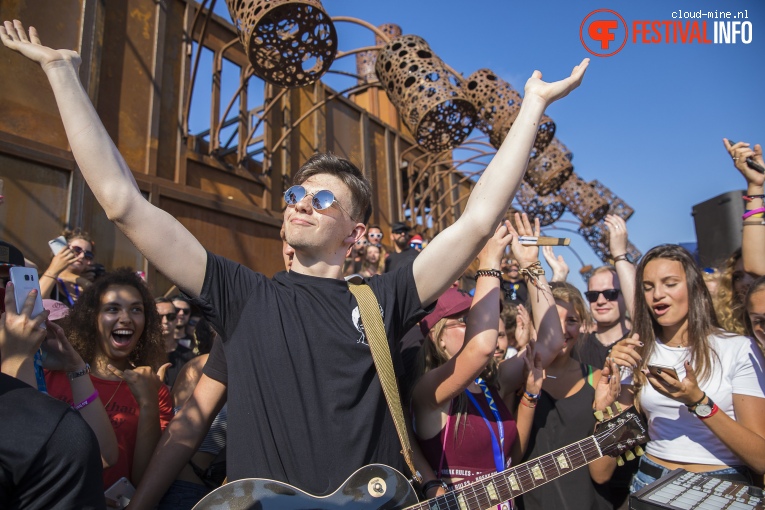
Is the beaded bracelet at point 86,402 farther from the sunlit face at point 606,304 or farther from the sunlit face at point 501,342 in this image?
the sunlit face at point 606,304

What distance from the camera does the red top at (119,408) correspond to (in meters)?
2.16

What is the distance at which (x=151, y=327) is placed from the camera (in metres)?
2.90

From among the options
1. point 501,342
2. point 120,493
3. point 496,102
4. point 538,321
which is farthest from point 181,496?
point 496,102

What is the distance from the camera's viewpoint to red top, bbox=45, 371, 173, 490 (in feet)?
7.09

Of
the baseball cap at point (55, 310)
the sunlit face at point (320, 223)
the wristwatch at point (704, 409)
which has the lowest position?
the wristwatch at point (704, 409)

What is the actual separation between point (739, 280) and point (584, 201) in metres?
7.55

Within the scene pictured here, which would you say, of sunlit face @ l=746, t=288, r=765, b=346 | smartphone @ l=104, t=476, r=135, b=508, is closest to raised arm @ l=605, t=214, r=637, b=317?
sunlit face @ l=746, t=288, r=765, b=346

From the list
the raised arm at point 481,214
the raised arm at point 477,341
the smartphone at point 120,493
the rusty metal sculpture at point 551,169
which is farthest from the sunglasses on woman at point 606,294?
the rusty metal sculpture at point 551,169

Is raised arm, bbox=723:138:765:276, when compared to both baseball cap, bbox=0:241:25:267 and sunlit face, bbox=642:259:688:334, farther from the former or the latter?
baseball cap, bbox=0:241:25:267

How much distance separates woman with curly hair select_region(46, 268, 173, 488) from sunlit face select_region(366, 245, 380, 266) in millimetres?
3820

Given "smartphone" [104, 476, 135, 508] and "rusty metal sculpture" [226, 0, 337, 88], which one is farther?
"rusty metal sculpture" [226, 0, 337, 88]

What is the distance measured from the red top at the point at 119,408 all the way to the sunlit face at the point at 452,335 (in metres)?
1.41

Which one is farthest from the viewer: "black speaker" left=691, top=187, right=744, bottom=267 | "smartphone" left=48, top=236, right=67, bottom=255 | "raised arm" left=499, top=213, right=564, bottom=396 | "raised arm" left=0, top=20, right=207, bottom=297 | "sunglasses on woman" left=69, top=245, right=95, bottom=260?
"black speaker" left=691, top=187, right=744, bottom=267

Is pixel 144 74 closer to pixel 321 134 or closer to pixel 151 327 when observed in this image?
pixel 321 134
